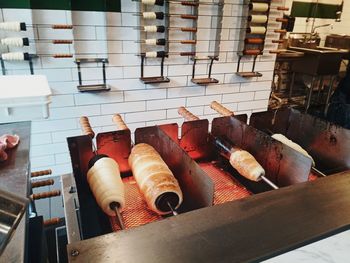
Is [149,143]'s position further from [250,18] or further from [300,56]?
[300,56]

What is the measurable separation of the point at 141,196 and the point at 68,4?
1.55 m

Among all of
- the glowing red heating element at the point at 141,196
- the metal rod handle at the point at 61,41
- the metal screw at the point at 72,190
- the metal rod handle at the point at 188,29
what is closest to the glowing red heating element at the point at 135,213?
the glowing red heating element at the point at 141,196

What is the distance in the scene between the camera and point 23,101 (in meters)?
1.06

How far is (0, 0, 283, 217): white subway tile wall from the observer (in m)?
2.09

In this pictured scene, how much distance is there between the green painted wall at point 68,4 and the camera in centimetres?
189

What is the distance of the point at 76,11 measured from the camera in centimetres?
205

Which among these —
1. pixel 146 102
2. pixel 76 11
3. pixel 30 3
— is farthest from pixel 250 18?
pixel 30 3

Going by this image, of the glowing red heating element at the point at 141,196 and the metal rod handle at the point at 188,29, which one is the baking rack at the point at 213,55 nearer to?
the metal rod handle at the point at 188,29

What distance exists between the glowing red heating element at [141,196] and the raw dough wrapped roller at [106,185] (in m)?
0.06

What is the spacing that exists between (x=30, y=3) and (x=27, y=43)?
26cm

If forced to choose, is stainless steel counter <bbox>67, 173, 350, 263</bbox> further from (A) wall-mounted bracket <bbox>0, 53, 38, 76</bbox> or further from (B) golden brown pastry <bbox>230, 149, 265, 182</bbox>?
(A) wall-mounted bracket <bbox>0, 53, 38, 76</bbox>

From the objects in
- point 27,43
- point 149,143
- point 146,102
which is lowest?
point 146,102

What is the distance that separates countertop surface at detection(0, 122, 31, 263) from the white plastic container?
0.05 meters

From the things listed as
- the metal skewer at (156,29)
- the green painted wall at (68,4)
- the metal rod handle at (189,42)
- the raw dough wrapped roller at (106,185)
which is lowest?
the raw dough wrapped roller at (106,185)
